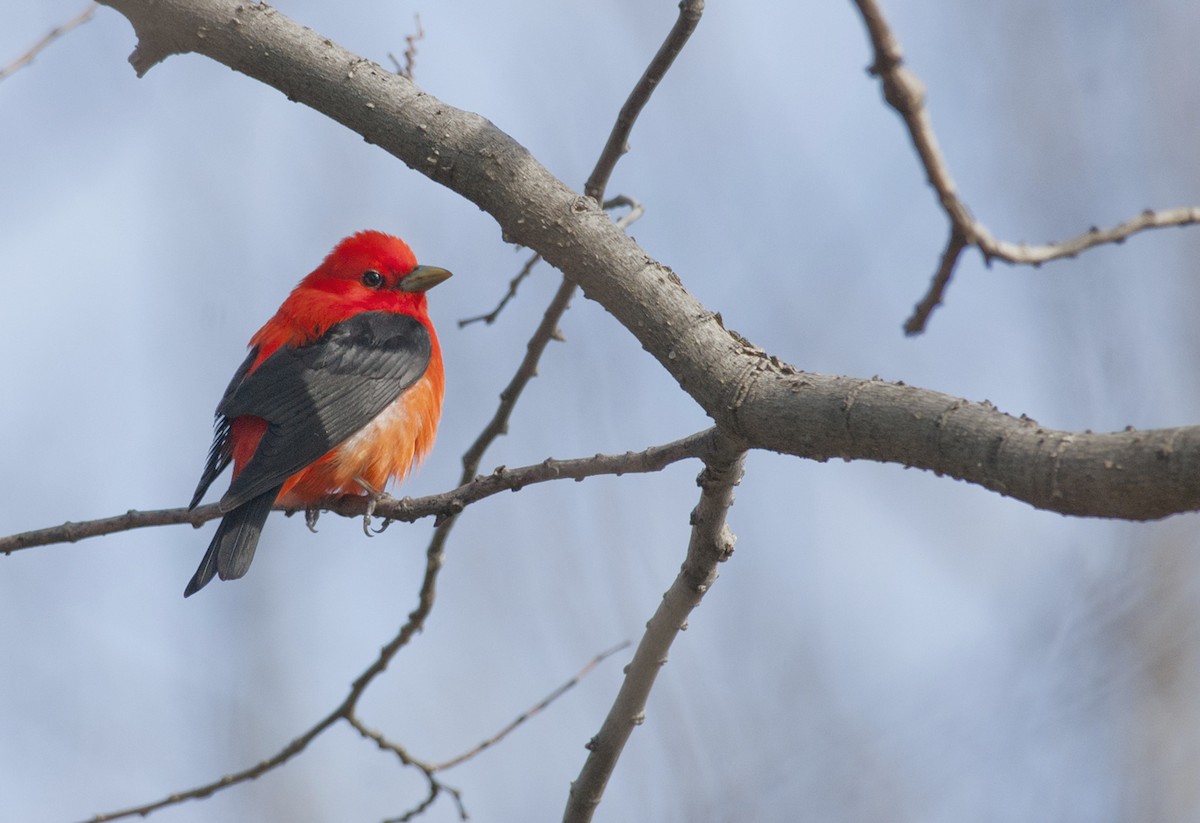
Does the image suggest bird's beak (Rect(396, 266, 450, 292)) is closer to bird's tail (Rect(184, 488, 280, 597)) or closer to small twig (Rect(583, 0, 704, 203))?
bird's tail (Rect(184, 488, 280, 597))

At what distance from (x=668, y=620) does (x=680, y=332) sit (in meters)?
0.92

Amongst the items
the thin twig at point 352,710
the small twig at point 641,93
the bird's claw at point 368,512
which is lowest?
the thin twig at point 352,710

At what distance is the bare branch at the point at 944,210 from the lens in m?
1.46

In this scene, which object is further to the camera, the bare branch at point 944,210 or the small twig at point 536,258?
the small twig at point 536,258

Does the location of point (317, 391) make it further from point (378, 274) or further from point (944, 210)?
point (944, 210)

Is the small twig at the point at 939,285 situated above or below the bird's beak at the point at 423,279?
below

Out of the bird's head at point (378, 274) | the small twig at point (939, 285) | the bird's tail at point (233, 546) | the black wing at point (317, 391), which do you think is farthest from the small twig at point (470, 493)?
the bird's head at point (378, 274)

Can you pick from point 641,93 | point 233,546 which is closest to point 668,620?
point 641,93

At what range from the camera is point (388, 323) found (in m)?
5.72

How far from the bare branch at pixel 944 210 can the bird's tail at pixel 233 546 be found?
3388 mm

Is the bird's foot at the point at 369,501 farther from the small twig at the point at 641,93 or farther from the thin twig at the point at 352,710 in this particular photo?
the small twig at the point at 641,93

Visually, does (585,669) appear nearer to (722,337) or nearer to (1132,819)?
(1132,819)

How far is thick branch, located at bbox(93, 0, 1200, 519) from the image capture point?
66.9 inches

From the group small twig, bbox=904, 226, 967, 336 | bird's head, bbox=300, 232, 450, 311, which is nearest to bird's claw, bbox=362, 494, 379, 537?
bird's head, bbox=300, 232, 450, 311
